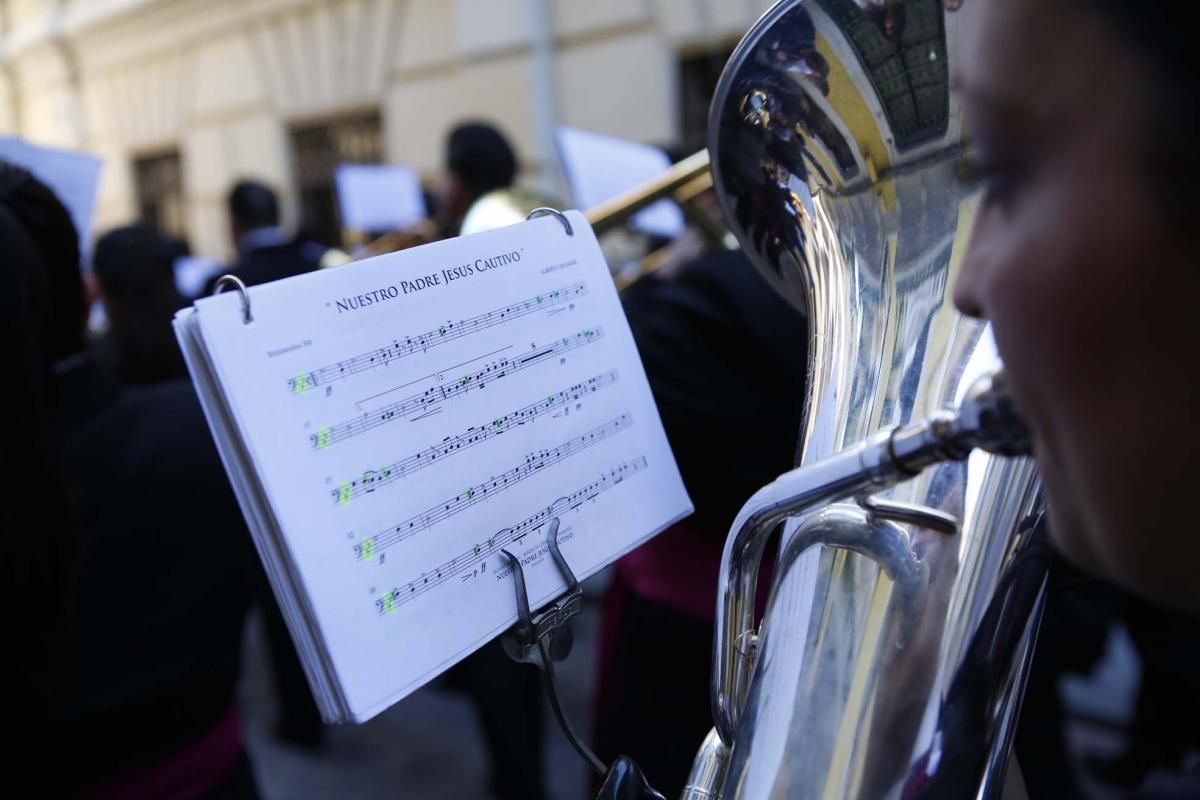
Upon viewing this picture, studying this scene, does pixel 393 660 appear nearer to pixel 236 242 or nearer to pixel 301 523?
pixel 301 523

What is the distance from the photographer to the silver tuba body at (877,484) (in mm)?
551

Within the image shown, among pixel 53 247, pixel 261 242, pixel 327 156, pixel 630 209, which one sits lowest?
pixel 630 209

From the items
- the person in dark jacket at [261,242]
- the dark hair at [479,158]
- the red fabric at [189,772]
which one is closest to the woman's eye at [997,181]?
the red fabric at [189,772]

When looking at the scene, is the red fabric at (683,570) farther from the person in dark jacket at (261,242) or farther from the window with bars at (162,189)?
the window with bars at (162,189)

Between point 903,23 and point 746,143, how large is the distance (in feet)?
0.58

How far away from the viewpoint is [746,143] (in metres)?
0.85

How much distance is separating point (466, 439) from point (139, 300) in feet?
5.19

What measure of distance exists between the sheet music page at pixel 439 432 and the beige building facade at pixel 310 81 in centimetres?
420

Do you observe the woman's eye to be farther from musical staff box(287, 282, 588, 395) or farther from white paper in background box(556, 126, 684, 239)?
white paper in background box(556, 126, 684, 239)

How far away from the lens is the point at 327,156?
23.4ft

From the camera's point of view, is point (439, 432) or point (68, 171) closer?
point (439, 432)

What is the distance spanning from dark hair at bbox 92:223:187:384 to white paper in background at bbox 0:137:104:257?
34 cm

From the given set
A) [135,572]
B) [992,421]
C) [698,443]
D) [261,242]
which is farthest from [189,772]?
[261,242]

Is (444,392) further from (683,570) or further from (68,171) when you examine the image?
(68,171)
